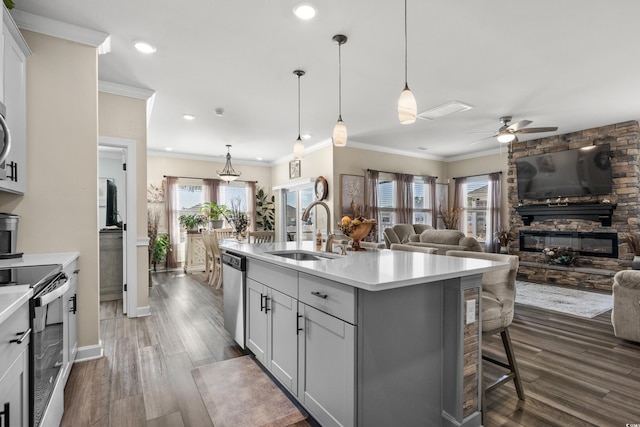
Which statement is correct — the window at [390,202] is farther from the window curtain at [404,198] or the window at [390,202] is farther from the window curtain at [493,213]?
the window curtain at [493,213]

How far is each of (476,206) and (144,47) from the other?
7458mm

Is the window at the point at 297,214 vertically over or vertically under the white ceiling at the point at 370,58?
under

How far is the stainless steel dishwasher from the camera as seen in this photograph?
2811 millimetres

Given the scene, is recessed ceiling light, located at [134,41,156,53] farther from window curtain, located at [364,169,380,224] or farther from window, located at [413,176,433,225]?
window, located at [413,176,433,225]

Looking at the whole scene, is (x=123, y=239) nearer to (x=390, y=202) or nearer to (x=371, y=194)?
(x=371, y=194)

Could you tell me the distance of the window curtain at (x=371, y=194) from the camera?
6.87m

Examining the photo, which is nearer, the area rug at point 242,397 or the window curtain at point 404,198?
the area rug at point 242,397

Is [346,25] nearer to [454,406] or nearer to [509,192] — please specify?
[454,406]

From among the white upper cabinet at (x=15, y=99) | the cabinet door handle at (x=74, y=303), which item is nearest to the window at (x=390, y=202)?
the cabinet door handle at (x=74, y=303)

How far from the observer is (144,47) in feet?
9.70

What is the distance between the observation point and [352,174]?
22.0 feet

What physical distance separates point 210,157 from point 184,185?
96 cm

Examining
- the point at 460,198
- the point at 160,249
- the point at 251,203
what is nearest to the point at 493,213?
the point at 460,198

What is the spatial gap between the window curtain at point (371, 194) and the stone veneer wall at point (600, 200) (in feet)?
10.3
